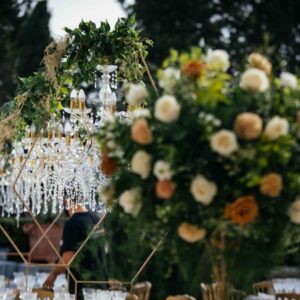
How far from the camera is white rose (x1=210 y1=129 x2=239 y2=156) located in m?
2.30

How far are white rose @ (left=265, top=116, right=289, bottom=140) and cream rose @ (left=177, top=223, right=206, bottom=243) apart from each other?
1.25ft

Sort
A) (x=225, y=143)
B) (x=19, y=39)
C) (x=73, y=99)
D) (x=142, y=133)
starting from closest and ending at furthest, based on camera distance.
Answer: (x=225, y=143) → (x=142, y=133) → (x=73, y=99) → (x=19, y=39)

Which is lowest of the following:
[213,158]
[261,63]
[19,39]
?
[213,158]

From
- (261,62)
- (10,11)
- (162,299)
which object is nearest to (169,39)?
(10,11)

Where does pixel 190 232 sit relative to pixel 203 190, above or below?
below

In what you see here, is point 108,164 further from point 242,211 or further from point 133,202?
point 242,211

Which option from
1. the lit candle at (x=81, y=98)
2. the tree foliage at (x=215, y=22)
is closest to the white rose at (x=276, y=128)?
the lit candle at (x=81, y=98)

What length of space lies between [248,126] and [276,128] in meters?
0.10

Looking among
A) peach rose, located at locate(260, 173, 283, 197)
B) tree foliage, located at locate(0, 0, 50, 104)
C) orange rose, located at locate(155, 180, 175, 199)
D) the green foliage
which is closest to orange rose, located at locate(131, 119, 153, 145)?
orange rose, located at locate(155, 180, 175, 199)

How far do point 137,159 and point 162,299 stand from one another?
509 centimetres

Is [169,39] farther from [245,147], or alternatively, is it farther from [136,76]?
[245,147]

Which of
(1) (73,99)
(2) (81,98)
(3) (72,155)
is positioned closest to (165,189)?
(1) (73,99)

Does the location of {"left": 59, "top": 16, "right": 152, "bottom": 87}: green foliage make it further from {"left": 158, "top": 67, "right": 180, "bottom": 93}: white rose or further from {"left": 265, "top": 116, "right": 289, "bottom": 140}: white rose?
{"left": 265, "top": 116, "right": 289, "bottom": 140}: white rose

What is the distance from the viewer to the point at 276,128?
2346 millimetres
